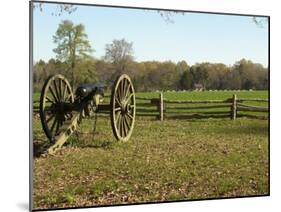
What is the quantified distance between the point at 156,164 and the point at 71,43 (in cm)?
152

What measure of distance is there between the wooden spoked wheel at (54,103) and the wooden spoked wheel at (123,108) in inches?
17.9

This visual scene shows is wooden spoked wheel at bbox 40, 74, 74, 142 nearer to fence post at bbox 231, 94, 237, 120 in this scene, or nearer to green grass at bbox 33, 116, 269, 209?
green grass at bbox 33, 116, 269, 209

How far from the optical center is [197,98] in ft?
23.0

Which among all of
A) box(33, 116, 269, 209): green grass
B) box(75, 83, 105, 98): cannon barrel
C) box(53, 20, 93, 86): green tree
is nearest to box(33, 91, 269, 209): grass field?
box(33, 116, 269, 209): green grass

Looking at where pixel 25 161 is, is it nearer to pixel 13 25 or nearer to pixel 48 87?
pixel 48 87

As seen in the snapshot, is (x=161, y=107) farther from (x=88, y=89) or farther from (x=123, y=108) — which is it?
(x=88, y=89)

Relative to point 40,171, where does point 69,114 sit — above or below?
above

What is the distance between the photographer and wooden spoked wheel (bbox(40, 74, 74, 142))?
6254 mm

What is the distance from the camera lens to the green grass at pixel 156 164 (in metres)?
6.34

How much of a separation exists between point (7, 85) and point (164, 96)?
65.5 inches

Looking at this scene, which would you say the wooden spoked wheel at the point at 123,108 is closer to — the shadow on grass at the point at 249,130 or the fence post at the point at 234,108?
the shadow on grass at the point at 249,130

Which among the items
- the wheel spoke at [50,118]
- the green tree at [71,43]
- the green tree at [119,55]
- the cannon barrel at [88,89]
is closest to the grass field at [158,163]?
the wheel spoke at [50,118]

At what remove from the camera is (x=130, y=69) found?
263 inches

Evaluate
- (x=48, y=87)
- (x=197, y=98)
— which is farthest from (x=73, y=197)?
(x=197, y=98)
